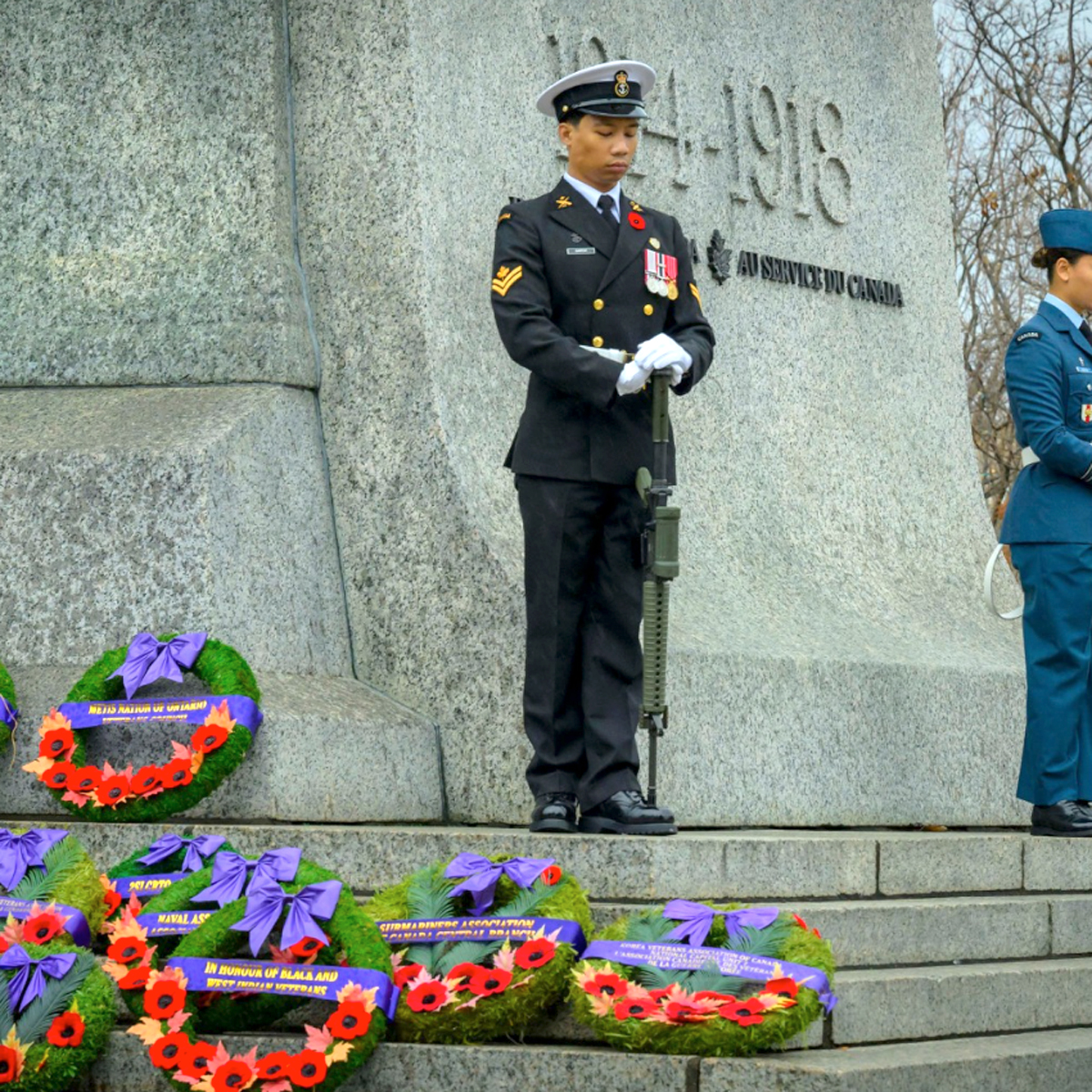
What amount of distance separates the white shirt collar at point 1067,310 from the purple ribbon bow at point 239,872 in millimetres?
3157

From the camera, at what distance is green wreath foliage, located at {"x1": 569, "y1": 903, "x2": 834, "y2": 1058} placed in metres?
5.06

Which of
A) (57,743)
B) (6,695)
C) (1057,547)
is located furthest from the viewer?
(1057,547)

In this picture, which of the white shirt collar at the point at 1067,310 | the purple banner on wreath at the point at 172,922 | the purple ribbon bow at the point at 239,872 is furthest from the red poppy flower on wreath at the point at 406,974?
the white shirt collar at the point at 1067,310

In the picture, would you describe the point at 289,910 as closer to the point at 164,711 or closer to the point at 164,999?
the point at 164,999

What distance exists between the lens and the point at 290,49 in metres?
7.87

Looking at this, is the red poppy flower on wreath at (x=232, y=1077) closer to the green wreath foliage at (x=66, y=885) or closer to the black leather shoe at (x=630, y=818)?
the green wreath foliage at (x=66, y=885)

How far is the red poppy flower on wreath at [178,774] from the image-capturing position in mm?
6457

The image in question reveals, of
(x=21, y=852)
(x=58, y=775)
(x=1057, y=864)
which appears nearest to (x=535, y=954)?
(x=21, y=852)

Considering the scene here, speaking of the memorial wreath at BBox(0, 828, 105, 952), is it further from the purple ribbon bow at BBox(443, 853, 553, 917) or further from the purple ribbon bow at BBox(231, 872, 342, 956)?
the purple ribbon bow at BBox(443, 853, 553, 917)

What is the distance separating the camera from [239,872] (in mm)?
5707

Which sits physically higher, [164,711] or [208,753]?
Result: [164,711]

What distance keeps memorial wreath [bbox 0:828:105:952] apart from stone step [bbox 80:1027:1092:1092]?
1.01 ft

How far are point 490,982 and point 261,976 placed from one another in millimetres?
546

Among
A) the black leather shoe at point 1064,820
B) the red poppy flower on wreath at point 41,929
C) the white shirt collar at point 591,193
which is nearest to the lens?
the red poppy flower on wreath at point 41,929
